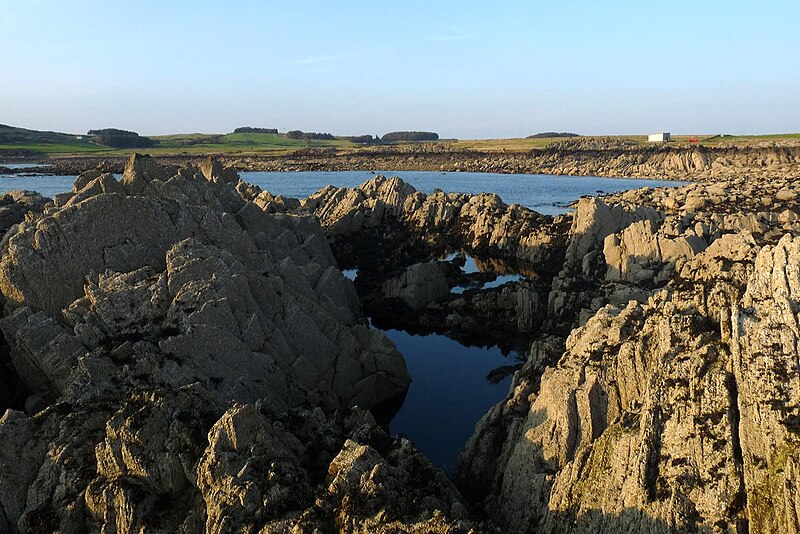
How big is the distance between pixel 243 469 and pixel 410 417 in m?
20.9

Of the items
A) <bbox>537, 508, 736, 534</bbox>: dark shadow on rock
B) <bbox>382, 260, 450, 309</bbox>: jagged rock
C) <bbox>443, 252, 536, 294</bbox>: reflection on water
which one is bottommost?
<bbox>443, 252, 536, 294</bbox>: reflection on water

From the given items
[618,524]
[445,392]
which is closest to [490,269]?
[445,392]

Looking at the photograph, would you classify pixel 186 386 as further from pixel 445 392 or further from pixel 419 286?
pixel 419 286

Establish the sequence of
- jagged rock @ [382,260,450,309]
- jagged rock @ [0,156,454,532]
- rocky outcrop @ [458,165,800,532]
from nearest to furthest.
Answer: rocky outcrop @ [458,165,800,532] < jagged rock @ [0,156,454,532] < jagged rock @ [382,260,450,309]

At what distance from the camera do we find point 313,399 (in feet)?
107

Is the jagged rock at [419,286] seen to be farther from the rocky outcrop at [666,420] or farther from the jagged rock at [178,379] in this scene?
the rocky outcrop at [666,420]

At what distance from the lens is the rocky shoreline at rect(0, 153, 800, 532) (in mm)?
17406

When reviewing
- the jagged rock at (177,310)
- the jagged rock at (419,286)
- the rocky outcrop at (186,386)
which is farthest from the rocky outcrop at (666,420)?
the jagged rock at (419,286)

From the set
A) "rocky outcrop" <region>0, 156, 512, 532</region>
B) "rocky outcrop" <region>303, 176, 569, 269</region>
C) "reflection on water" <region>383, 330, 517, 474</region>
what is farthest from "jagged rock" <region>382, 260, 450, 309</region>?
"rocky outcrop" <region>303, 176, 569, 269</region>

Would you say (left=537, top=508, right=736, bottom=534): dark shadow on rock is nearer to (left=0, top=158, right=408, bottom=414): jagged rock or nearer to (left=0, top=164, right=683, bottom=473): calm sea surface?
(left=0, top=164, right=683, bottom=473): calm sea surface

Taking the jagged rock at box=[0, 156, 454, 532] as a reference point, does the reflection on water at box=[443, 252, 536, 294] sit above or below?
below

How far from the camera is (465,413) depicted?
38656 mm

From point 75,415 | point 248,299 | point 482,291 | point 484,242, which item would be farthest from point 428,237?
point 75,415

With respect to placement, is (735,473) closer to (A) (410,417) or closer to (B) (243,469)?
(B) (243,469)
